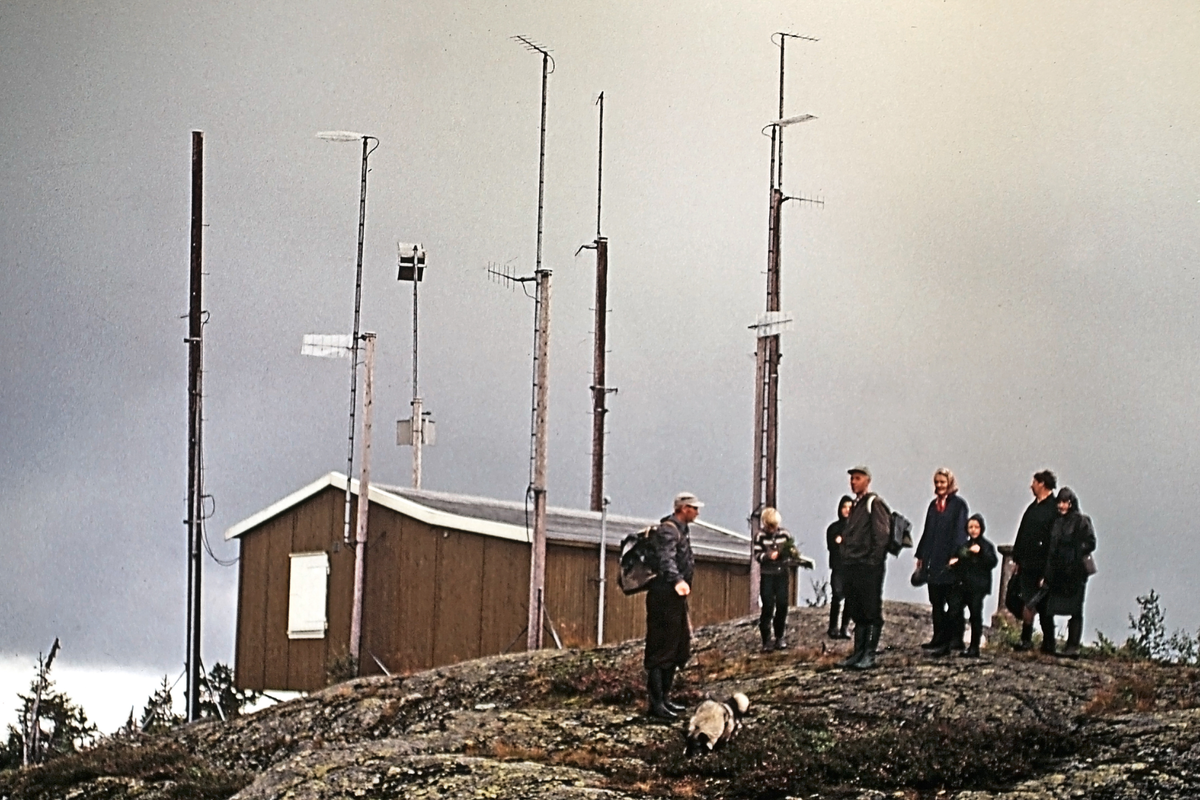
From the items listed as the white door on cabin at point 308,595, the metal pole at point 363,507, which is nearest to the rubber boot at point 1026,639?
the metal pole at point 363,507

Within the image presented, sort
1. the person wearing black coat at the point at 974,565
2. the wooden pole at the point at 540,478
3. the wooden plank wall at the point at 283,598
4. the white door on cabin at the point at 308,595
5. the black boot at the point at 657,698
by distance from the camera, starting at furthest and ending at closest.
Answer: the white door on cabin at the point at 308,595 < the wooden plank wall at the point at 283,598 < the wooden pole at the point at 540,478 < the person wearing black coat at the point at 974,565 < the black boot at the point at 657,698

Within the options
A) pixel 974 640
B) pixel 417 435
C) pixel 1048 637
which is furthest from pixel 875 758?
pixel 417 435

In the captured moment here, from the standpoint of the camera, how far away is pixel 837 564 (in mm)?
19156

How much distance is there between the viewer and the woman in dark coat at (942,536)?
17.8 meters

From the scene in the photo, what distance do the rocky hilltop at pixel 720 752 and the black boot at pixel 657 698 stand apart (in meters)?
0.14

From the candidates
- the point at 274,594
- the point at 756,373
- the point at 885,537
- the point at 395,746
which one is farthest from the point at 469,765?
the point at 274,594

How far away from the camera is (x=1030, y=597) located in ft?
60.3

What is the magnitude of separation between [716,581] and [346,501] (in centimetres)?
553

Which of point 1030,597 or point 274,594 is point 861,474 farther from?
point 274,594

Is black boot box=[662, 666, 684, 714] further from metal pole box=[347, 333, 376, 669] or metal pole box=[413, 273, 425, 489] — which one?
metal pole box=[413, 273, 425, 489]

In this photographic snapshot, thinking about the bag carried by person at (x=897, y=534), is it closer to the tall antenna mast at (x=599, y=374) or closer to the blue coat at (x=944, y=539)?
the blue coat at (x=944, y=539)

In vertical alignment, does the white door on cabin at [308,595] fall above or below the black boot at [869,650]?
below

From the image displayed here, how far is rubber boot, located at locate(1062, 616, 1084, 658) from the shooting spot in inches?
742

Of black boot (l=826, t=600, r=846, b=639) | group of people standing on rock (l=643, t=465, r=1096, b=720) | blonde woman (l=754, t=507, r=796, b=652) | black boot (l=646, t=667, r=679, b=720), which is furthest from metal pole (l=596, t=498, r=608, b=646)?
black boot (l=646, t=667, r=679, b=720)
